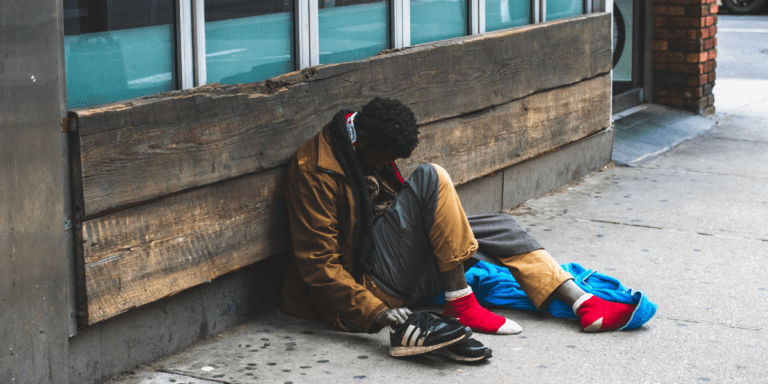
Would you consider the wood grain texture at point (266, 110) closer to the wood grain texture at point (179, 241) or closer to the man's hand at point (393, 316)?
the wood grain texture at point (179, 241)

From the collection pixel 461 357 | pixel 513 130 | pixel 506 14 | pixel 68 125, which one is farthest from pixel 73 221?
pixel 506 14

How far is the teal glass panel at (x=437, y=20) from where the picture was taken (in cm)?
465

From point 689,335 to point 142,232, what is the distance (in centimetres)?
208

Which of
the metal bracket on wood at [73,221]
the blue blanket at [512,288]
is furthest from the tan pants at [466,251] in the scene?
the metal bracket on wood at [73,221]

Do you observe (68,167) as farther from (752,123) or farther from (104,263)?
(752,123)

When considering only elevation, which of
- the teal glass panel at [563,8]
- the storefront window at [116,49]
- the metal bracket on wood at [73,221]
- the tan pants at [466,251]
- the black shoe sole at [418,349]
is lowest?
the black shoe sole at [418,349]

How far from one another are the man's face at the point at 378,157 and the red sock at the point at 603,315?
0.95 m

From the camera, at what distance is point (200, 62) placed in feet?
11.0

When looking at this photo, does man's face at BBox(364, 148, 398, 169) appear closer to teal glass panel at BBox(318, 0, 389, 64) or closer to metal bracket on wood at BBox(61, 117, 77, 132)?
teal glass panel at BBox(318, 0, 389, 64)

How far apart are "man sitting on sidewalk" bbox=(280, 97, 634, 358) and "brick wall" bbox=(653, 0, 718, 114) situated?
17.3 ft

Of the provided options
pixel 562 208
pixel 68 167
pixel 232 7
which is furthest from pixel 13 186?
pixel 562 208

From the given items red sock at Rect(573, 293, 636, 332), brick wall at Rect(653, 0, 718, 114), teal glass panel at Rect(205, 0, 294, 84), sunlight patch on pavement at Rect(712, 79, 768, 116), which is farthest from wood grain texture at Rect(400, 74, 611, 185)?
sunlight patch on pavement at Rect(712, 79, 768, 116)

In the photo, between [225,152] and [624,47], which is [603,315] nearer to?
[225,152]

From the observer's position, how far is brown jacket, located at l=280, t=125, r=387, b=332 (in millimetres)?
3242
